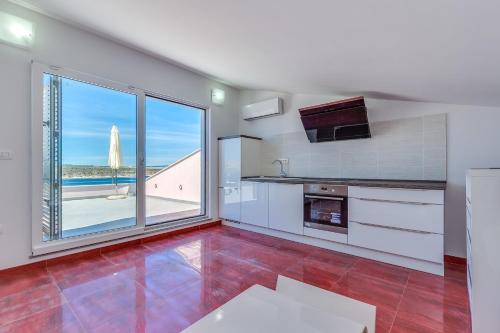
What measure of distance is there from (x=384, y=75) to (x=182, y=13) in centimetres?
188

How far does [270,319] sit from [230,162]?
3.30 metres

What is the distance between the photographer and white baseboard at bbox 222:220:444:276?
2.24 m

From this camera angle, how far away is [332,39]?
1.74 m

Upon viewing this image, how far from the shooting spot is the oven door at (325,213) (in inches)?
108

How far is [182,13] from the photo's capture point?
78.5 inches

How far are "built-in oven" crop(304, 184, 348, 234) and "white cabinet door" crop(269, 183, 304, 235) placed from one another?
83mm

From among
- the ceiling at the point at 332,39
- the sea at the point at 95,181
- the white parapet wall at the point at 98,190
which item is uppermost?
the ceiling at the point at 332,39

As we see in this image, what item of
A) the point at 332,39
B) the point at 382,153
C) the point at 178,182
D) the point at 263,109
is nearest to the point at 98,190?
the point at 263,109

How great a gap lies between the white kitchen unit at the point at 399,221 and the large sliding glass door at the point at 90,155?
2549 mm

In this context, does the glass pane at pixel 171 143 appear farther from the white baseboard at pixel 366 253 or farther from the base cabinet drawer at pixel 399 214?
the base cabinet drawer at pixel 399 214

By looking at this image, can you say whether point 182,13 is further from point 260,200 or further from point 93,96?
point 260,200

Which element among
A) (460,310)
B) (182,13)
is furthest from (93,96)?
(460,310)

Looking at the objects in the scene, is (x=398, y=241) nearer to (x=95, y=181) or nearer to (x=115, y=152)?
(x=115, y=152)

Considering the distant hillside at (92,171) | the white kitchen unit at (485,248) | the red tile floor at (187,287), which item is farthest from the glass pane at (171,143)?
the white kitchen unit at (485,248)
